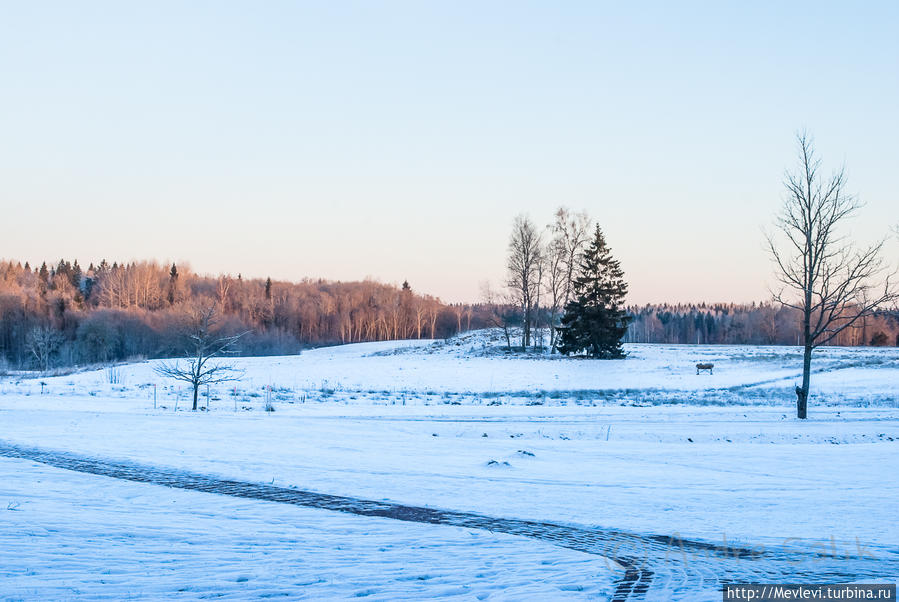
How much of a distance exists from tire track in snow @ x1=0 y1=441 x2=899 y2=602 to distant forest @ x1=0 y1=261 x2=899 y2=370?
51.8 metres

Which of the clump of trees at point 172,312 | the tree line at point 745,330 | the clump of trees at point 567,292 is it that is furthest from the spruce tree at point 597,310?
the tree line at point 745,330

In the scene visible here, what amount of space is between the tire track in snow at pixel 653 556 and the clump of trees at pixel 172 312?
2688 inches

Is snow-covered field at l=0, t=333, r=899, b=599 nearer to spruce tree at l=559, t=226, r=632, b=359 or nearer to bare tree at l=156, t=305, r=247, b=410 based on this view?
bare tree at l=156, t=305, r=247, b=410

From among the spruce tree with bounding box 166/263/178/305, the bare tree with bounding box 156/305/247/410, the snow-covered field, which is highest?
the spruce tree with bounding box 166/263/178/305

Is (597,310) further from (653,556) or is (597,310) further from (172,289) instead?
(172,289)

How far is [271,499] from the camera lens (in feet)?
30.5

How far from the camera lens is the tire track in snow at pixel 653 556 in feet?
19.9

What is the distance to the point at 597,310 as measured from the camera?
50.8 metres

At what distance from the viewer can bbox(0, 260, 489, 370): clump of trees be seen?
79.5 meters

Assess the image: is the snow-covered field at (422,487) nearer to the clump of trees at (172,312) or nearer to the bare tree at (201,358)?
the bare tree at (201,358)

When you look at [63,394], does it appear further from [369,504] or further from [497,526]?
[497,526]

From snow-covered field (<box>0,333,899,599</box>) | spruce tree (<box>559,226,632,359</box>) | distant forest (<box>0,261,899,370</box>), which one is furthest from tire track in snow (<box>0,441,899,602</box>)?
distant forest (<box>0,261,899,370</box>)

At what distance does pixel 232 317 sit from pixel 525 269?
52.0 meters

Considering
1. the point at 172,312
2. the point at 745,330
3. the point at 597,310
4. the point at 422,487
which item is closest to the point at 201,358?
the point at 422,487
